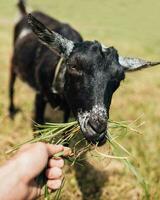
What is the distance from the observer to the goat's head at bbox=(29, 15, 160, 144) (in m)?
5.11

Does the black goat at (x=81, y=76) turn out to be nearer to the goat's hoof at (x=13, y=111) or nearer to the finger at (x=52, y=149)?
the finger at (x=52, y=149)

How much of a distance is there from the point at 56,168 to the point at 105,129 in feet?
4.20

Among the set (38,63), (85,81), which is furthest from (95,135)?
(38,63)

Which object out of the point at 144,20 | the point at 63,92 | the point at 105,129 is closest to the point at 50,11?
the point at 144,20

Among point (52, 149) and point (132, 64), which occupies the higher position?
point (132, 64)

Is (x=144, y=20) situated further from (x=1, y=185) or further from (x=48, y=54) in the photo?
(x=1, y=185)

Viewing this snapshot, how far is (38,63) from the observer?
8094mm

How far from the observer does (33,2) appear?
21141 millimetres

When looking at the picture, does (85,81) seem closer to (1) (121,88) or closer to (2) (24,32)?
(2) (24,32)

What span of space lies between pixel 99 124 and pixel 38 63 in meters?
3.35

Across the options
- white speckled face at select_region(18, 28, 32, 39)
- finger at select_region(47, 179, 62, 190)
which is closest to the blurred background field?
white speckled face at select_region(18, 28, 32, 39)

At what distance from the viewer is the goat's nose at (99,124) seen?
4.95 meters

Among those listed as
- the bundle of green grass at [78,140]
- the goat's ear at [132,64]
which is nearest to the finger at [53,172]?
the bundle of green grass at [78,140]

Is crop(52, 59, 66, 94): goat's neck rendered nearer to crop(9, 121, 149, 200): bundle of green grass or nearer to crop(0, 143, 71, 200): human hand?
crop(9, 121, 149, 200): bundle of green grass
